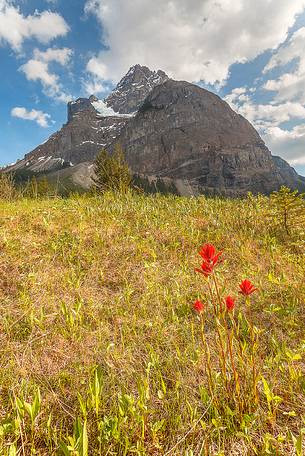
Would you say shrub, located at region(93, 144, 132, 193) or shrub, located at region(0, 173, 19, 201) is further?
shrub, located at region(93, 144, 132, 193)

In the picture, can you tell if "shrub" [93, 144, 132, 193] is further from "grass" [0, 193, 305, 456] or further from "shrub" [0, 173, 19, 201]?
"grass" [0, 193, 305, 456]

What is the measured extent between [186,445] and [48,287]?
9.43ft

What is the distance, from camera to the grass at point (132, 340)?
2.10 m

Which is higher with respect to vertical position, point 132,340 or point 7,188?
point 7,188

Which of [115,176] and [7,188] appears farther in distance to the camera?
[115,176]

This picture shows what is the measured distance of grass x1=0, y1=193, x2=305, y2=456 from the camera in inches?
82.7

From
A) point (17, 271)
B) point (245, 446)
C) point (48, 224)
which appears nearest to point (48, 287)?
point (17, 271)

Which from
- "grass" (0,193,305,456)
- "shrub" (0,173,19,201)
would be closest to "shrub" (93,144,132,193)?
"shrub" (0,173,19,201)

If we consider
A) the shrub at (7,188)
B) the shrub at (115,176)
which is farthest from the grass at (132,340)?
the shrub at (115,176)

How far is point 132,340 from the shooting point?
10.6 ft

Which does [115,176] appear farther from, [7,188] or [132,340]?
[132,340]

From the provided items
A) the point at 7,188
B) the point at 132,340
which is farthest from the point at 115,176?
the point at 132,340

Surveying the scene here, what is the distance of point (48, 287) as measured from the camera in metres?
4.23

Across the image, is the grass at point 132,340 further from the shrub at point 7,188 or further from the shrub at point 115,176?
the shrub at point 115,176
